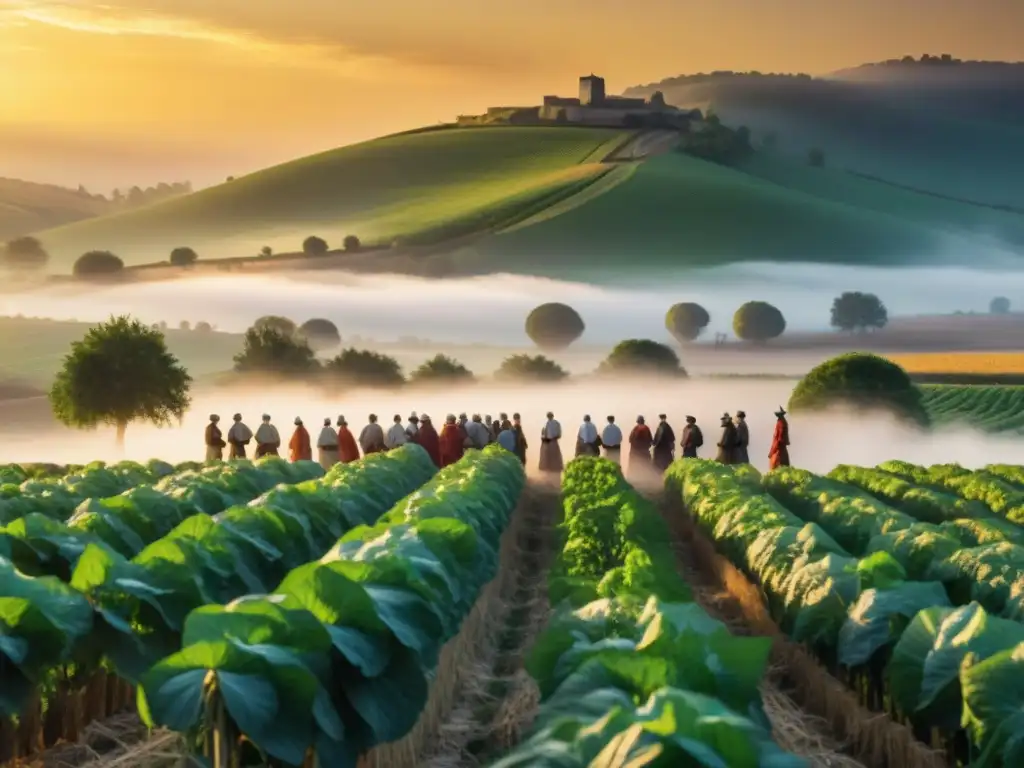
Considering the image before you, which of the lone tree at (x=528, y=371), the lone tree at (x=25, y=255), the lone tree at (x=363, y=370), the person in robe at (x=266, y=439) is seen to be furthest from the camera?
the lone tree at (x=25, y=255)

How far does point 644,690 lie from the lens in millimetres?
6348

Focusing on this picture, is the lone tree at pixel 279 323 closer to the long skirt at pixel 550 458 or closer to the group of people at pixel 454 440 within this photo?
the long skirt at pixel 550 458

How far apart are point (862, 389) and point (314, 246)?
250 feet

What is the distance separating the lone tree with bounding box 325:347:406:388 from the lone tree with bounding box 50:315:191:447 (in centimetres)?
2564

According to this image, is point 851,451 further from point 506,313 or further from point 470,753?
point 506,313

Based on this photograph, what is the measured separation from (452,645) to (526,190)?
11164 cm

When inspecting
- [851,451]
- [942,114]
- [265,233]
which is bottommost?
[851,451]

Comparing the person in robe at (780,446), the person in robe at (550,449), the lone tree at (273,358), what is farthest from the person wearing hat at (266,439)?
the lone tree at (273,358)

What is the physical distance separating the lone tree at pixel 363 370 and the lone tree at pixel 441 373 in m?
1.13

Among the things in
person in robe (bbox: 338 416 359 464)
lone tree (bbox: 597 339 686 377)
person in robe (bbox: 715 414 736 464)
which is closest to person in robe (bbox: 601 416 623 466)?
person in robe (bbox: 715 414 736 464)

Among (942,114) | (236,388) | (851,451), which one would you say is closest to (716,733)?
(851,451)

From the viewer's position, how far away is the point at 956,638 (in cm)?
847

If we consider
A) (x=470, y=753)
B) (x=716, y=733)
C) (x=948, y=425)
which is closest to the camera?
(x=716, y=733)

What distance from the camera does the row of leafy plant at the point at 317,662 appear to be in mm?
7129
